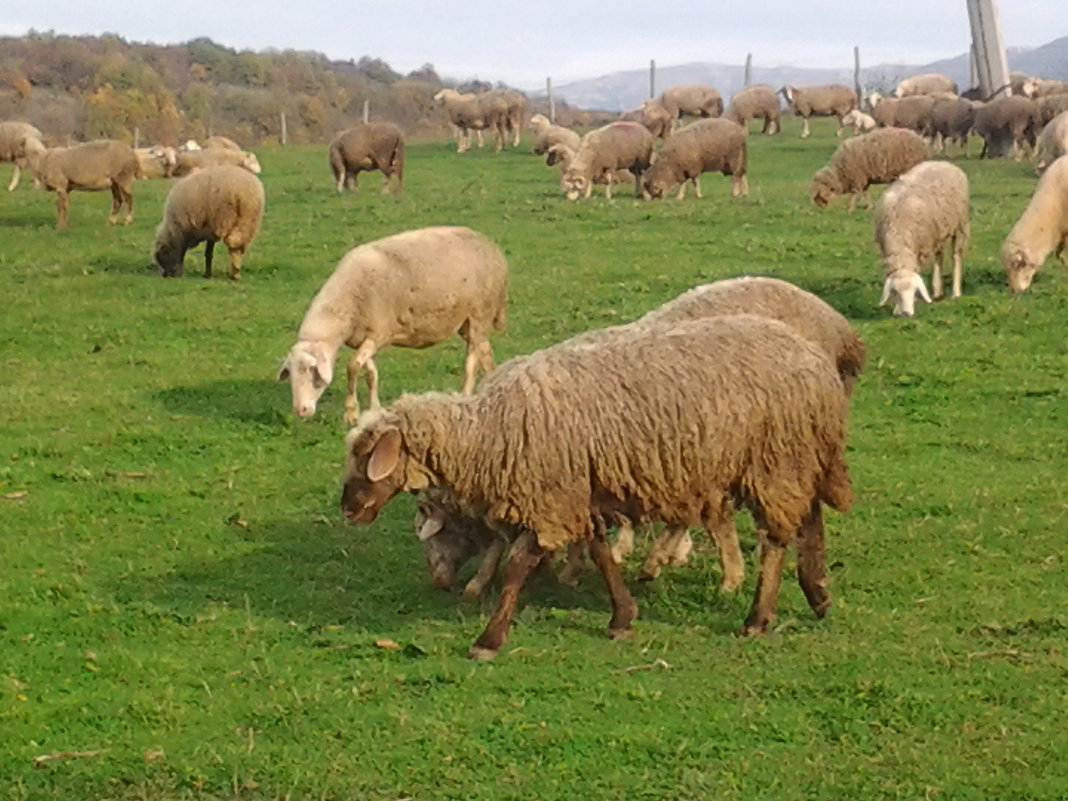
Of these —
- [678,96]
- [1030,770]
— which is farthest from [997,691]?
[678,96]

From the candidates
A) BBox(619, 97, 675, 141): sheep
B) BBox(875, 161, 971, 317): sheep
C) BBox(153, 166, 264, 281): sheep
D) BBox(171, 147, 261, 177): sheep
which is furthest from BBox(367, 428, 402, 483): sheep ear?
BBox(619, 97, 675, 141): sheep

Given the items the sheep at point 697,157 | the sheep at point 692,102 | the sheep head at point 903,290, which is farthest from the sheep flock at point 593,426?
the sheep at point 692,102

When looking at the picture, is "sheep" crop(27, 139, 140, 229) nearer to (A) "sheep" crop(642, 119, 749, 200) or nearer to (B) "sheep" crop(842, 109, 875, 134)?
(A) "sheep" crop(642, 119, 749, 200)

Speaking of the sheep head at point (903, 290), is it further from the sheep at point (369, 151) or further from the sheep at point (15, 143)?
the sheep at point (15, 143)

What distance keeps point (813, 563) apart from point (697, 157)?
18.7 m

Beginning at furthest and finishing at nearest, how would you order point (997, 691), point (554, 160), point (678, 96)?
point (678, 96) < point (554, 160) < point (997, 691)

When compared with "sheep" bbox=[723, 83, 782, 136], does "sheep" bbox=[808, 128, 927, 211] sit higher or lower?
lower

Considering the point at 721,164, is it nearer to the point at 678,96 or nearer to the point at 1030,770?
the point at 678,96

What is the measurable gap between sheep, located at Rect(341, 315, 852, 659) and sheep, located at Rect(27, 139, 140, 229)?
55.5ft

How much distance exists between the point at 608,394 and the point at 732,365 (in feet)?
2.02

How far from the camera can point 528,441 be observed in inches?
277

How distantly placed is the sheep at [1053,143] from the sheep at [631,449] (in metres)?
20.3

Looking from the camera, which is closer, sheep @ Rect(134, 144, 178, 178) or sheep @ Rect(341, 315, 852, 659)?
sheep @ Rect(341, 315, 852, 659)

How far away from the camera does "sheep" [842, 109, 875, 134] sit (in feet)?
120
